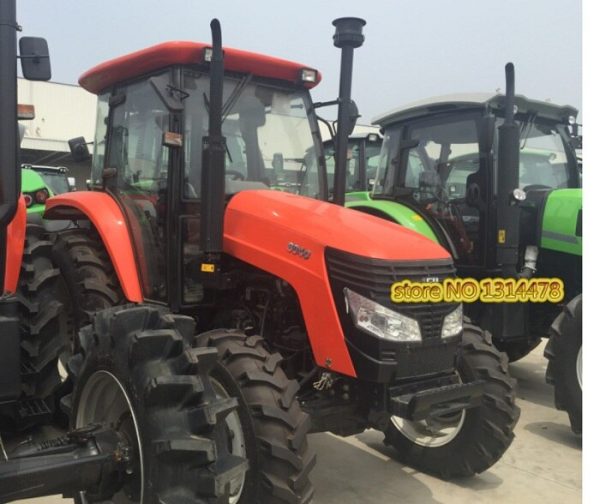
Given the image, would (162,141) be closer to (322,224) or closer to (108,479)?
(322,224)

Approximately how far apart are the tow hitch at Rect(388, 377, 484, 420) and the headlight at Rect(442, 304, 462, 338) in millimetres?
240

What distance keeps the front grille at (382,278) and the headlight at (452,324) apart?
0.04m

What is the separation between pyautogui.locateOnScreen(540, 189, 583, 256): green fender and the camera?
4.54 meters

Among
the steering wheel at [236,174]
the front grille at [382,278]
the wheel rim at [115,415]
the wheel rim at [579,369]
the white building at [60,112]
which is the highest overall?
the white building at [60,112]

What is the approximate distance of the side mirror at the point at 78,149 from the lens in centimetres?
424

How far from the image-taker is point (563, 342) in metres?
4.02

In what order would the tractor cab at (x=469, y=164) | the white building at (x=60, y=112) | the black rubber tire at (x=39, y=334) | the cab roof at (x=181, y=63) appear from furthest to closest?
1. the white building at (x=60, y=112)
2. the tractor cab at (x=469, y=164)
3. the cab roof at (x=181, y=63)
4. the black rubber tire at (x=39, y=334)

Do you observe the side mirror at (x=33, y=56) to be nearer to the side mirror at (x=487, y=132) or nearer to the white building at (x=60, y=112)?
the side mirror at (x=487, y=132)

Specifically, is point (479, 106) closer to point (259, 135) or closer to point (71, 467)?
point (259, 135)

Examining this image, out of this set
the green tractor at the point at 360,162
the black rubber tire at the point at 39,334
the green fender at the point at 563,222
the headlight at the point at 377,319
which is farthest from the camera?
the green tractor at the point at 360,162

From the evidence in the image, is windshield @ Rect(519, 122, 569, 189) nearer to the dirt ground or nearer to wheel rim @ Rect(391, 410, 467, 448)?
the dirt ground

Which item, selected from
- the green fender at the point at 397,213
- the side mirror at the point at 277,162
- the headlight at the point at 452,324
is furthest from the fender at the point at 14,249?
the green fender at the point at 397,213

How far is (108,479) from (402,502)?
1.74 m

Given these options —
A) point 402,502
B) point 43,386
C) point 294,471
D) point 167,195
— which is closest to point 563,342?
point 402,502
